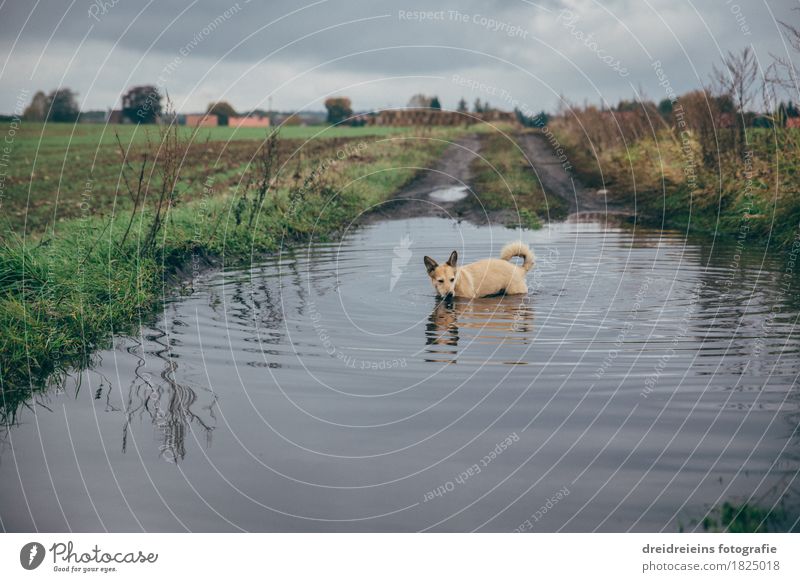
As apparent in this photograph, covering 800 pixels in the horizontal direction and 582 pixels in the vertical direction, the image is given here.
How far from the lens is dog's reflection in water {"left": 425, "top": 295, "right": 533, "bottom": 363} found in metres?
10.1

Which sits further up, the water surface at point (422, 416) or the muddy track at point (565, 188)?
the muddy track at point (565, 188)

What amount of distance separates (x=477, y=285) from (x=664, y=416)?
5762 millimetres

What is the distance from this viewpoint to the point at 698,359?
9109 millimetres

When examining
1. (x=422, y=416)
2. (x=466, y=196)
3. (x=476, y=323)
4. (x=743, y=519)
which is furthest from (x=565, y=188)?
(x=743, y=519)

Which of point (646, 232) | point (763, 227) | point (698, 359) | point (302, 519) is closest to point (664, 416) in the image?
point (698, 359)

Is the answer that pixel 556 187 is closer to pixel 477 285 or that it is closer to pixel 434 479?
pixel 477 285
